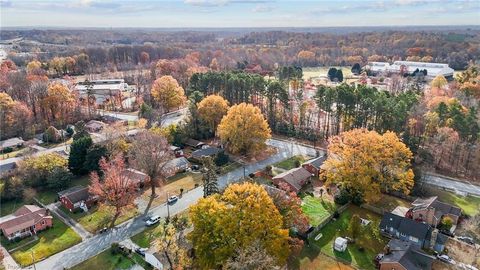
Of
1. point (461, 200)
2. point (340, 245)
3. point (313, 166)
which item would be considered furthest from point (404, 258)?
point (313, 166)

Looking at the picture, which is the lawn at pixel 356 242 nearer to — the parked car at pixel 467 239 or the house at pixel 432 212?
the house at pixel 432 212

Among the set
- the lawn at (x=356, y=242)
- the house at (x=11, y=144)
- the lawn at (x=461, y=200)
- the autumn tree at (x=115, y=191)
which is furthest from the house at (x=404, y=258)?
the house at (x=11, y=144)

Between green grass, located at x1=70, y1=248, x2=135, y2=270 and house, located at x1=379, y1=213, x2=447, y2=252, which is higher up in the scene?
house, located at x1=379, y1=213, x2=447, y2=252

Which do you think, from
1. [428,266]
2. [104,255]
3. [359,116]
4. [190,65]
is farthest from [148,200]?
[190,65]

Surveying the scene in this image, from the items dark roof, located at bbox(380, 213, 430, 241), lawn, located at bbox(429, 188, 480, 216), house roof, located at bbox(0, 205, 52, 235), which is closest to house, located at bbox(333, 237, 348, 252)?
dark roof, located at bbox(380, 213, 430, 241)

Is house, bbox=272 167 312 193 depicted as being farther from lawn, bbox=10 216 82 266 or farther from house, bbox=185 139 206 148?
lawn, bbox=10 216 82 266

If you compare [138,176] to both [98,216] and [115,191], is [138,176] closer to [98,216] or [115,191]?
[115,191]
